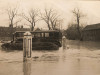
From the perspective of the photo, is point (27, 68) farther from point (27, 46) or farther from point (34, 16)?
point (34, 16)

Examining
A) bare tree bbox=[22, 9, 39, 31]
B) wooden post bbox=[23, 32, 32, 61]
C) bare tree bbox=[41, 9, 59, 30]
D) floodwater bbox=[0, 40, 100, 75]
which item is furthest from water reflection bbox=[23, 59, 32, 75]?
bare tree bbox=[41, 9, 59, 30]

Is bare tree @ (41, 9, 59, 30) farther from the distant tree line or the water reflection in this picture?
the water reflection

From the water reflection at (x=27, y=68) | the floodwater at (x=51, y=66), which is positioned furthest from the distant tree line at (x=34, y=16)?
the water reflection at (x=27, y=68)

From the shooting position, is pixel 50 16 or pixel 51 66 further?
pixel 50 16

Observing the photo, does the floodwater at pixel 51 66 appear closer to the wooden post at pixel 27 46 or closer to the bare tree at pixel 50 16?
the wooden post at pixel 27 46

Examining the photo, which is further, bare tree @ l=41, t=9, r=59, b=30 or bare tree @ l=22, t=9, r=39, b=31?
bare tree @ l=41, t=9, r=59, b=30

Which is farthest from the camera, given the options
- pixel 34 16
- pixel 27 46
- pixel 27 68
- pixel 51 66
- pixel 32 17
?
pixel 34 16

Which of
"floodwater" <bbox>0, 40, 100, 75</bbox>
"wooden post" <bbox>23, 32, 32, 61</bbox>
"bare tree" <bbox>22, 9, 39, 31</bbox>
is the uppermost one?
"bare tree" <bbox>22, 9, 39, 31</bbox>

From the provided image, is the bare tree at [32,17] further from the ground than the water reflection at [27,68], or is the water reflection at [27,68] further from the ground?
the bare tree at [32,17]

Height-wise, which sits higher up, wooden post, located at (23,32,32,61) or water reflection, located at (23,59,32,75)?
wooden post, located at (23,32,32,61)

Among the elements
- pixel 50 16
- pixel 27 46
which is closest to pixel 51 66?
pixel 27 46

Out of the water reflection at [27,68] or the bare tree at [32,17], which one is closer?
the water reflection at [27,68]

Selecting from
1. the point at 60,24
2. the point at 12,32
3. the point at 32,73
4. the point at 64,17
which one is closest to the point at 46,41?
the point at 60,24

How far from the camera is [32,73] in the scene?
11.0ft
